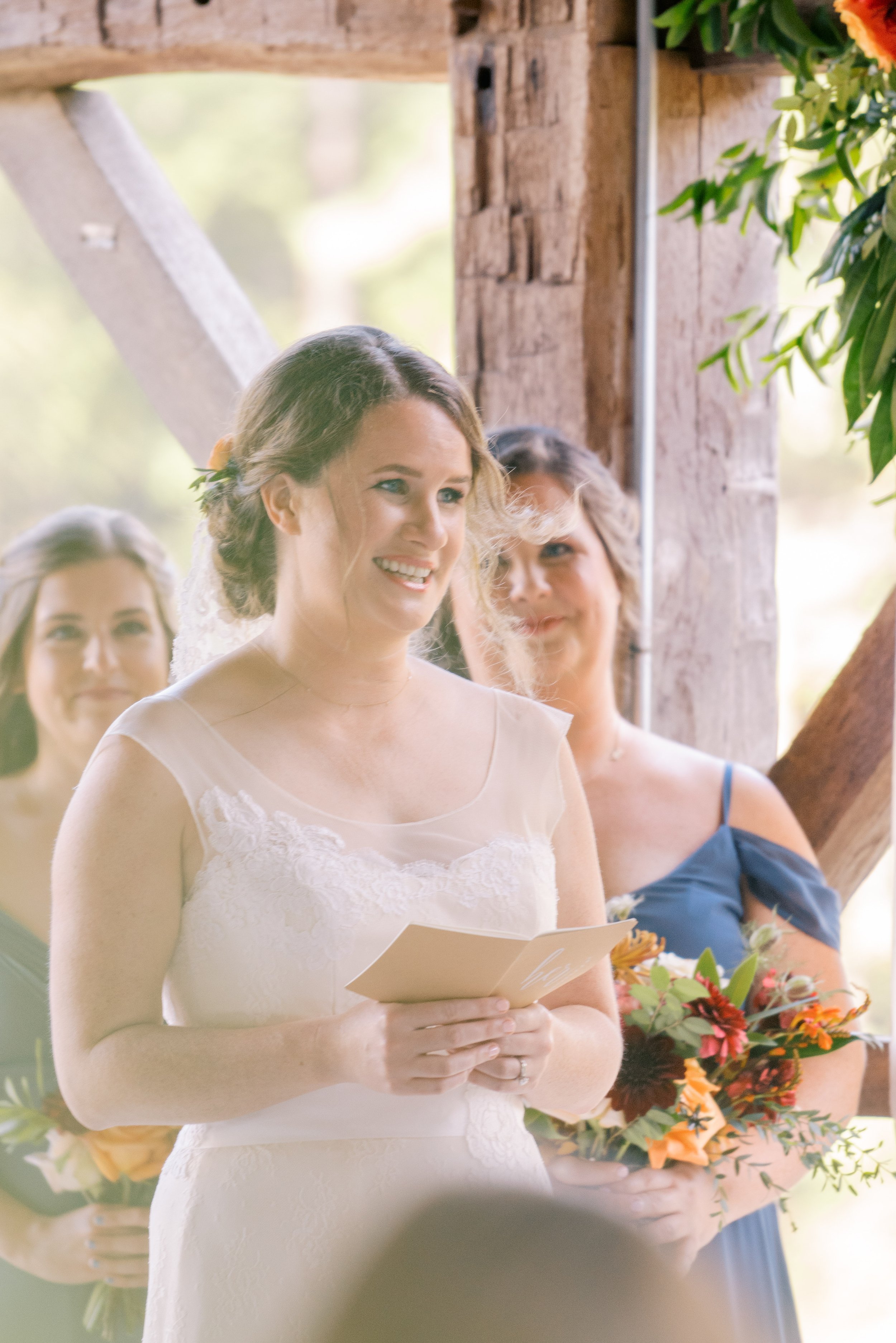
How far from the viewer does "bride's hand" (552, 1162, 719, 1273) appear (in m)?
1.52

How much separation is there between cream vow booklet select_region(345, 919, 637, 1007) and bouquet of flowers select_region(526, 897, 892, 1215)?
34 cm

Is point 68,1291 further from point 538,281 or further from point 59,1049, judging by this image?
point 538,281

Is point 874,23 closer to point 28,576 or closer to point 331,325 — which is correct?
point 28,576

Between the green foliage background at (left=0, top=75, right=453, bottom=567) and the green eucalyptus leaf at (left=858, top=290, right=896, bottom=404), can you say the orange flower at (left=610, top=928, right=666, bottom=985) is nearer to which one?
the green eucalyptus leaf at (left=858, top=290, right=896, bottom=404)

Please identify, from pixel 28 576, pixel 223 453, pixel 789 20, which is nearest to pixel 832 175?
pixel 789 20

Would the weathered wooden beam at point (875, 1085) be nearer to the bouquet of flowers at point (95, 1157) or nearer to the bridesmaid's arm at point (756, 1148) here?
the bridesmaid's arm at point (756, 1148)

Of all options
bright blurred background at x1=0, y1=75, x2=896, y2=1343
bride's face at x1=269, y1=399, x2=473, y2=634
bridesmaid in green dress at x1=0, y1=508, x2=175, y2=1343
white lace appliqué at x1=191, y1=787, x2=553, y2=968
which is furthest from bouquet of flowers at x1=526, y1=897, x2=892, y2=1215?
bright blurred background at x1=0, y1=75, x2=896, y2=1343

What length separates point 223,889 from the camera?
1222 millimetres

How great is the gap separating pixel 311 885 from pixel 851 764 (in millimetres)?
1151

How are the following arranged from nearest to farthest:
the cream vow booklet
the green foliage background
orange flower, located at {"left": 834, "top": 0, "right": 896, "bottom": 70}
Result: the cream vow booklet < orange flower, located at {"left": 834, "top": 0, "right": 896, "bottom": 70} < the green foliage background

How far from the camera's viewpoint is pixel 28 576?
6.33ft

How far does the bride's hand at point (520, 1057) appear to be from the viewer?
1.19 meters

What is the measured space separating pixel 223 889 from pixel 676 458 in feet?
3.80

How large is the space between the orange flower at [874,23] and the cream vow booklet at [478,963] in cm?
101
